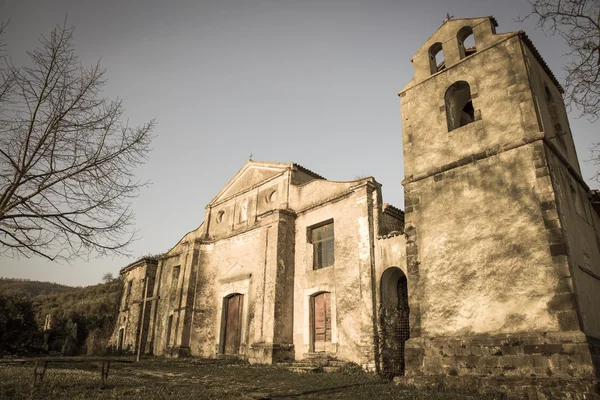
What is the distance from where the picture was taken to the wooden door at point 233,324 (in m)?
17.6

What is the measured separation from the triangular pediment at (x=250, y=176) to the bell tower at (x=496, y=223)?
8.21 metres

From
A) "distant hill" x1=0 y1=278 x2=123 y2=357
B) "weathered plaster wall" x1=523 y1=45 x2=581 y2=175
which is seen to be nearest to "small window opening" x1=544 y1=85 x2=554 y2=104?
"weathered plaster wall" x1=523 y1=45 x2=581 y2=175

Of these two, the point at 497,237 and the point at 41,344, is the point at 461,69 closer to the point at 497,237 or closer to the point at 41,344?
the point at 497,237

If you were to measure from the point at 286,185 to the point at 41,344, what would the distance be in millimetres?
17195

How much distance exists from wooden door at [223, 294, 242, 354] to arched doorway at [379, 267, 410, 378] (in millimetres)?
7628

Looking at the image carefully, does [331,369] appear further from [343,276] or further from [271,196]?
[271,196]

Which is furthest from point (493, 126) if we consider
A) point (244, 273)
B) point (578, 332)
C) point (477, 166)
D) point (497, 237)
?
point (244, 273)

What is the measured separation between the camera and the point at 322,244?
15.8 metres

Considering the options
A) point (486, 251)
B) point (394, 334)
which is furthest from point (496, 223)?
point (394, 334)

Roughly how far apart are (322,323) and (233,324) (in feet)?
18.4

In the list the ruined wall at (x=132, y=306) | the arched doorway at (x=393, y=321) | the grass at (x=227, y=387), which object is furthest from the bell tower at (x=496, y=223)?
the ruined wall at (x=132, y=306)

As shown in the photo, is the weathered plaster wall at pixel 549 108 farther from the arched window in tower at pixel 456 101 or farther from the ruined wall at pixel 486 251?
the arched window in tower at pixel 456 101

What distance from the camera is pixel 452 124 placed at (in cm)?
1140

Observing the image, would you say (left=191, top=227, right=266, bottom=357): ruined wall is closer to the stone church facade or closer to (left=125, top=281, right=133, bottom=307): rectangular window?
the stone church facade
